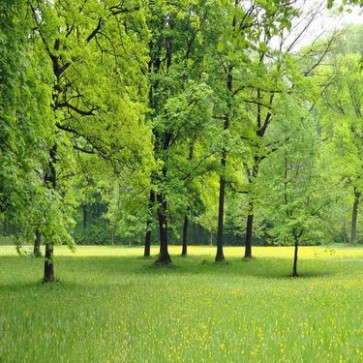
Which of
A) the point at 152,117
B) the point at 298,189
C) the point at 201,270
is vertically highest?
the point at 152,117

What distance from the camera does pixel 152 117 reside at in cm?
2816

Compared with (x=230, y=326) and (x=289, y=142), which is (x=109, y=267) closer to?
(x=289, y=142)

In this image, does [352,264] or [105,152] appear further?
[352,264]

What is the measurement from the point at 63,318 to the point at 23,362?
3772 mm

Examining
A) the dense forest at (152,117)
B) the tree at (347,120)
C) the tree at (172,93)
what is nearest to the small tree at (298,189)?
the dense forest at (152,117)

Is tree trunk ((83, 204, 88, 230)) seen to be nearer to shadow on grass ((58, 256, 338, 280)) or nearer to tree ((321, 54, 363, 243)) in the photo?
tree ((321, 54, 363, 243))

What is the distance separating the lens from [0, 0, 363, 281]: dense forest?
30.9 ft

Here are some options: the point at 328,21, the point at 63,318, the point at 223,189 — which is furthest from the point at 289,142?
the point at 63,318

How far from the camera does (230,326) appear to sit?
1000cm

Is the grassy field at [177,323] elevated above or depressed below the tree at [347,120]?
below

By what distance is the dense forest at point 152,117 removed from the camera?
941cm

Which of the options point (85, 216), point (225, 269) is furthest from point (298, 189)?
point (85, 216)

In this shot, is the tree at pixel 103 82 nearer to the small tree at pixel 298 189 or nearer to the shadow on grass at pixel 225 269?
the shadow on grass at pixel 225 269

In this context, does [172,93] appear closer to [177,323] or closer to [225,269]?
[225,269]
